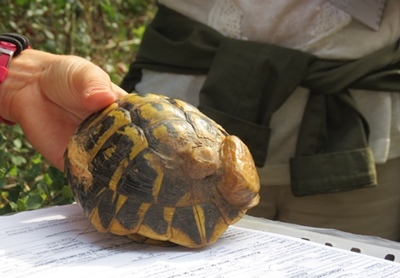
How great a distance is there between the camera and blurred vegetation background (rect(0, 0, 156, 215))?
1.73m

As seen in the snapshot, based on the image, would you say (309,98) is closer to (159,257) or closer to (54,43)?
(159,257)

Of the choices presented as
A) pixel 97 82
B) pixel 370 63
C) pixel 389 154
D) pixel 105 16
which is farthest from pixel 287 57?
pixel 105 16

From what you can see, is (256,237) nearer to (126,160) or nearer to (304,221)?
(126,160)

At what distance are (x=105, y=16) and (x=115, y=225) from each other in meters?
2.54

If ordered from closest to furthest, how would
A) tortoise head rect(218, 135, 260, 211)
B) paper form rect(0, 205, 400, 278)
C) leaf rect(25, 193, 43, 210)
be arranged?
1. paper form rect(0, 205, 400, 278)
2. tortoise head rect(218, 135, 260, 211)
3. leaf rect(25, 193, 43, 210)

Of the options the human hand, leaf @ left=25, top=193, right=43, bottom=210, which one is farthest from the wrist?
leaf @ left=25, top=193, right=43, bottom=210

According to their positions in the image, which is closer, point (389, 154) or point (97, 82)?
point (97, 82)

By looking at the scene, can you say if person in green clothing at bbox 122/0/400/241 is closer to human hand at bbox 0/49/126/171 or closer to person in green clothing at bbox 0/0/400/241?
person in green clothing at bbox 0/0/400/241

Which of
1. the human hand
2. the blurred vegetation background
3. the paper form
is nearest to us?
the paper form

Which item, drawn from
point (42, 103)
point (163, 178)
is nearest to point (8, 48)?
point (42, 103)

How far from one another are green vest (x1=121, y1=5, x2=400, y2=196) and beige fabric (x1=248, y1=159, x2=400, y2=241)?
73 mm

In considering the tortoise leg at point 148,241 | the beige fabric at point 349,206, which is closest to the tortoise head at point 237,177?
the tortoise leg at point 148,241

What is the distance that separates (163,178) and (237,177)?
11 centimetres

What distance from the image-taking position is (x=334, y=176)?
1519mm
